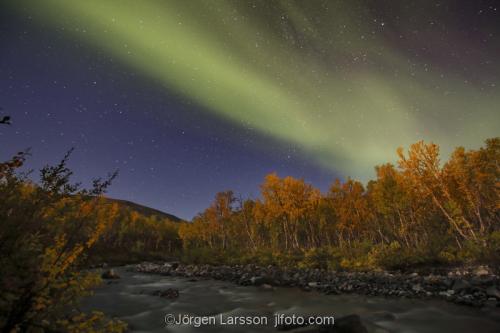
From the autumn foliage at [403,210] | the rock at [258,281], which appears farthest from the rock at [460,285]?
the rock at [258,281]

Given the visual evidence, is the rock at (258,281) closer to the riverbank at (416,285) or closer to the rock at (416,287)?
the riverbank at (416,285)

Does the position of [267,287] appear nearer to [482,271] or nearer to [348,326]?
[348,326]

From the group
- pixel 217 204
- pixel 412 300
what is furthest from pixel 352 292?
pixel 217 204

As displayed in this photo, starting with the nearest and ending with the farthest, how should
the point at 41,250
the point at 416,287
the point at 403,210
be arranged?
the point at 41,250
the point at 416,287
the point at 403,210

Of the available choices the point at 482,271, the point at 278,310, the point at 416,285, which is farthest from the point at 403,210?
the point at 278,310

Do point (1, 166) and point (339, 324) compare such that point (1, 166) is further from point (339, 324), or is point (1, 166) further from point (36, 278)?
point (339, 324)

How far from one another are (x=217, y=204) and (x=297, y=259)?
29606 millimetres

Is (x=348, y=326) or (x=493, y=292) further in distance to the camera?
(x=493, y=292)

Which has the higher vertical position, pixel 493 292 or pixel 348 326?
pixel 493 292

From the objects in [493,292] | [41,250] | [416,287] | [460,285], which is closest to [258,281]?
[416,287]

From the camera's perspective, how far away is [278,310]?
11.3 meters

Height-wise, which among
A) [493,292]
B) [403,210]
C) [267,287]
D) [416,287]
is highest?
[403,210]

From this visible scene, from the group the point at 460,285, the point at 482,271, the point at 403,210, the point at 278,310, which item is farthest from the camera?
the point at 403,210

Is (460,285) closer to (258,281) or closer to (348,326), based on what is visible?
(348,326)
